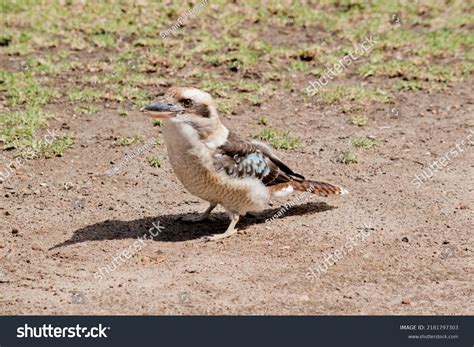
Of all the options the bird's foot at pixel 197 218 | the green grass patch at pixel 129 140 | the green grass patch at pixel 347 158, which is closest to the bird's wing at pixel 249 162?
the bird's foot at pixel 197 218

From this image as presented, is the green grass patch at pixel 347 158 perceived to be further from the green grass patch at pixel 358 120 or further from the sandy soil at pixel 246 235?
the green grass patch at pixel 358 120

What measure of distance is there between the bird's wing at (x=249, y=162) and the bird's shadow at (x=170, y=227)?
1.35ft

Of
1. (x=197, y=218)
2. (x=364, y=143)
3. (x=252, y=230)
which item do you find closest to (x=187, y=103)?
(x=197, y=218)

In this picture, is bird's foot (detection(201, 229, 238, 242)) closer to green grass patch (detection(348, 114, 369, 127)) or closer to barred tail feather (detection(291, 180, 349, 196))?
barred tail feather (detection(291, 180, 349, 196))

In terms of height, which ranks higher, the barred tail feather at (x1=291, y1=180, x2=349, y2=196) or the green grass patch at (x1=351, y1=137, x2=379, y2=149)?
the green grass patch at (x1=351, y1=137, x2=379, y2=149)

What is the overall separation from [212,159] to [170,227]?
1.11 meters

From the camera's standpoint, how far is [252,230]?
8414 mm

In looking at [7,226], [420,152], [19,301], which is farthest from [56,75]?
[19,301]

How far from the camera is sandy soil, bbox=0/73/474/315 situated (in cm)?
696

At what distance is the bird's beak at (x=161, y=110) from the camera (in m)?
7.31

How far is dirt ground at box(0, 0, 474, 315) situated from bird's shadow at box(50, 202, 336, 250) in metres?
0.02

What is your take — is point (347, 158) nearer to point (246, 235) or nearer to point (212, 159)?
point (246, 235)

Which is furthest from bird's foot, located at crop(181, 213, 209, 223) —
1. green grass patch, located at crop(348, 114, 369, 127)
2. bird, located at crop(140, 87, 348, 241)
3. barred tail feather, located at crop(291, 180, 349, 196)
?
green grass patch, located at crop(348, 114, 369, 127)

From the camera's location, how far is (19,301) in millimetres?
6848
